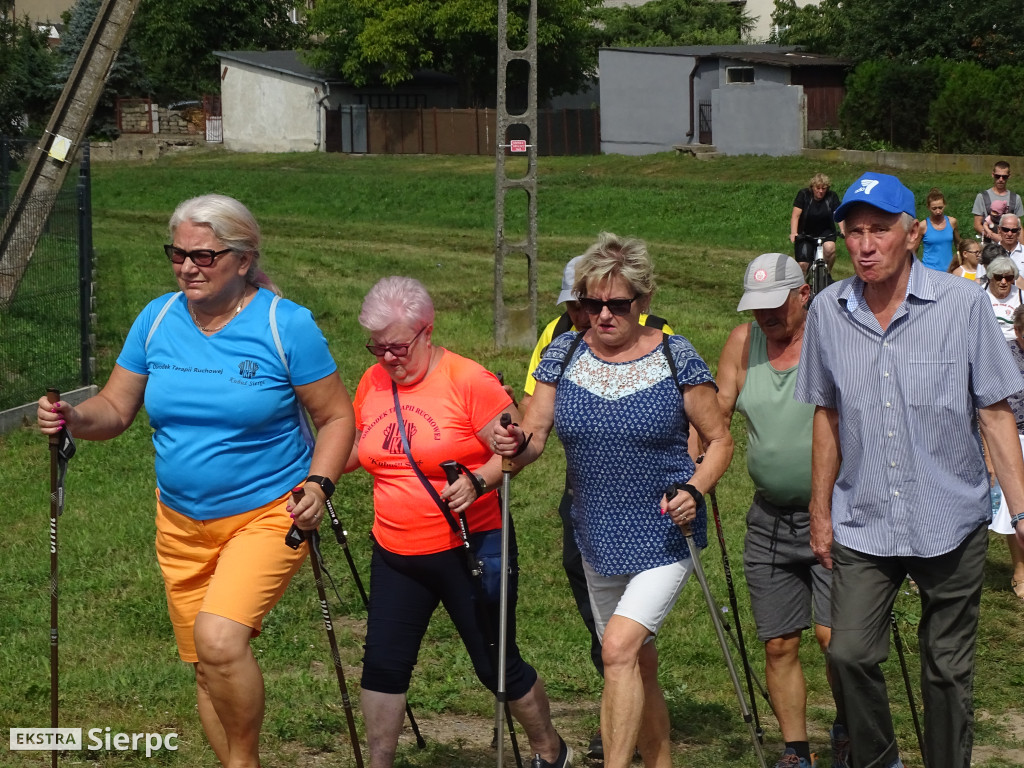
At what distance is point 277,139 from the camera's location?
54.9 meters

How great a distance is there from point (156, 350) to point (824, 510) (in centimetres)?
240

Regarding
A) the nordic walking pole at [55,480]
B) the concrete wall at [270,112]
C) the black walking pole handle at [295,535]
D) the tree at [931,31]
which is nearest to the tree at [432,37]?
the concrete wall at [270,112]

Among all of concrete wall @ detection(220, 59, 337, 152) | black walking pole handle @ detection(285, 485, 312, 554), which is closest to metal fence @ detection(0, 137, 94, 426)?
black walking pole handle @ detection(285, 485, 312, 554)

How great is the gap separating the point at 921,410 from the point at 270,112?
173 ft

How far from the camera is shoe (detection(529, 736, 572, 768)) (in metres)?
5.49

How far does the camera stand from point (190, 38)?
63.9m

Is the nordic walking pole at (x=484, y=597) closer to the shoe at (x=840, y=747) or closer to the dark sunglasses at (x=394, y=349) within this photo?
the dark sunglasses at (x=394, y=349)

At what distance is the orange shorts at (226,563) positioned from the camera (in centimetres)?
468

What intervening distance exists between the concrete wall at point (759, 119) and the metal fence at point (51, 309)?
1189 inches

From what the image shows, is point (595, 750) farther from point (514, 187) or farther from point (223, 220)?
point (514, 187)

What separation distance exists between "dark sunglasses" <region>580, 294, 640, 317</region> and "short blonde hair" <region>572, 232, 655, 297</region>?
0.05 m

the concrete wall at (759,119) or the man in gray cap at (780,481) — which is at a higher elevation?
the concrete wall at (759,119)

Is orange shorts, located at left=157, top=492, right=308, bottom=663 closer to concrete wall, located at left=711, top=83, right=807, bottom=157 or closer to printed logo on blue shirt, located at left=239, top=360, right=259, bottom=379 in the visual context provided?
printed logo on blue shirt, located at left=239, top=360, right=259, bottom=379

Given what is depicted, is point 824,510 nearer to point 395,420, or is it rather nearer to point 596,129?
point 395,420
